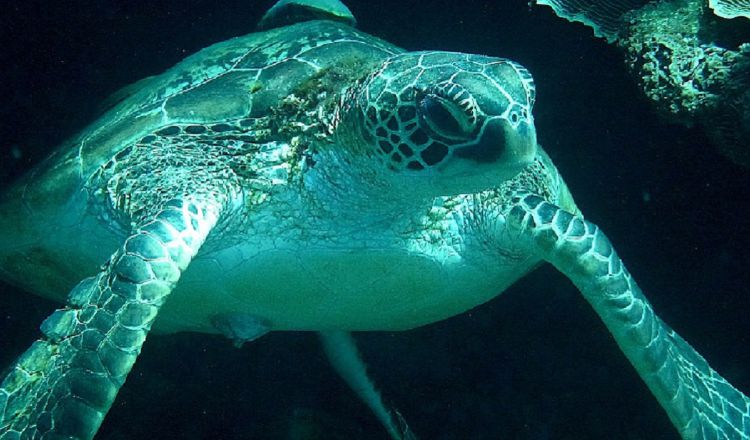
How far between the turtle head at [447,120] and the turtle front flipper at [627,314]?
55cm

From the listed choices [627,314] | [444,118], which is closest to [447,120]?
[444,118]

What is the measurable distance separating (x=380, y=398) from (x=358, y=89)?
6.74ft

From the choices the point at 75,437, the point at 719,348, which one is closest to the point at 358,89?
the point at 75,437

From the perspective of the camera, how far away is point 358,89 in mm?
2387

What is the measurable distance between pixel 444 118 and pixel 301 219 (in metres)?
0.87

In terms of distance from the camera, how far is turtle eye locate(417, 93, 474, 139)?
1.95 meters

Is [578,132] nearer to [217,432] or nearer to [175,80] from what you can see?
[175,80]

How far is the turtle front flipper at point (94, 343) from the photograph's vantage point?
1.74 m

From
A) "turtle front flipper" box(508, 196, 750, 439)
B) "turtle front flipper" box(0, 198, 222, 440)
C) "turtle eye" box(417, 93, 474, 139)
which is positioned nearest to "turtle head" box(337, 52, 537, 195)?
"turtle eye" box(417, 93, 474, 139)

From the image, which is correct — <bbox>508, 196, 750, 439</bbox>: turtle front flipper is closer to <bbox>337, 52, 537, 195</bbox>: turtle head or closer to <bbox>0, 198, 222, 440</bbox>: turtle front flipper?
<bbox>337, 52, 537, 195</bbox>: turtle head

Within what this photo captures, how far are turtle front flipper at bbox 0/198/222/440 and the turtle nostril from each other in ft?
3.63

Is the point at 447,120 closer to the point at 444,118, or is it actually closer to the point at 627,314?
the point at 444,118

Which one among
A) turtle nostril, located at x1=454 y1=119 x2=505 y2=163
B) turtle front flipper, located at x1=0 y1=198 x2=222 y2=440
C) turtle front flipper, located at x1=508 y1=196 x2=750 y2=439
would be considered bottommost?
turtle front flipper, located at x1=508 y1=196 x2=750 y2=439

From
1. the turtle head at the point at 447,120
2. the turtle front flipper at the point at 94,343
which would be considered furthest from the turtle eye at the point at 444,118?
the turtle front flipper at the point at 94,343
